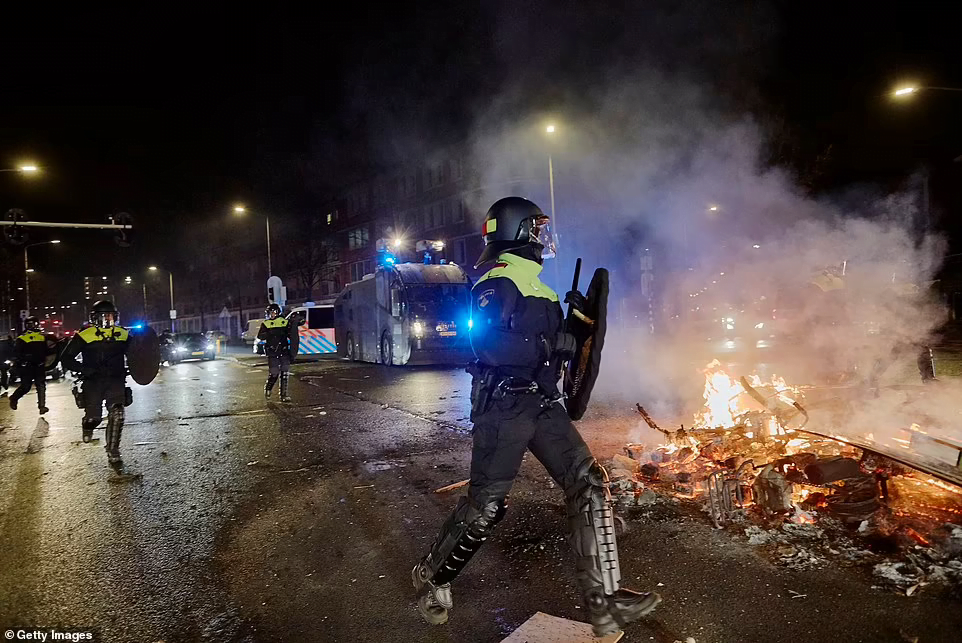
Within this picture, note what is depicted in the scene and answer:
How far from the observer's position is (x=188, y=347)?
25.6 metres

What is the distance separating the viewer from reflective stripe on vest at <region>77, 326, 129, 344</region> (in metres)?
6.15

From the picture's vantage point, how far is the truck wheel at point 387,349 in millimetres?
16891

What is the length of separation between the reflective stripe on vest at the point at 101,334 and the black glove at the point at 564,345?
5.57 m

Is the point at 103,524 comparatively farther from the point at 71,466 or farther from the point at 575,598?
the point at 575,598

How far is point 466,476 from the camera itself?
17.3 ft

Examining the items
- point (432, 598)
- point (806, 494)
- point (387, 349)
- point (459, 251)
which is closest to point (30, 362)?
point (387, 349)

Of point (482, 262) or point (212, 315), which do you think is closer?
point (482, 262)

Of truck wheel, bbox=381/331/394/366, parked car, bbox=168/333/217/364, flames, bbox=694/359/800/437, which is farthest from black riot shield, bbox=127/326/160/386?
parked car, bbox=168/333/217/364

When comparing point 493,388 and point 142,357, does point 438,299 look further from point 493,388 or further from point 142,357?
point 493,388

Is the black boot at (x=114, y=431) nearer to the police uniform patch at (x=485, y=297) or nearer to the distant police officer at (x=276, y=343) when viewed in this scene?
the distant police officer at (x=276, y=343)

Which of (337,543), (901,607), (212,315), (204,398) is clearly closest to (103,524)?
(337,543)

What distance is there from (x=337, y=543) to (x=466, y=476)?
165 cm

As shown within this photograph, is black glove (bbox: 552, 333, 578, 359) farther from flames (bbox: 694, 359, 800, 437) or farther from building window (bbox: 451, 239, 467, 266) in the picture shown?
building window (bbox: 451, 239, 467, 266)

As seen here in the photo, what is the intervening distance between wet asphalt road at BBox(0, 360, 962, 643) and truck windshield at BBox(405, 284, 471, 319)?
9.35m
